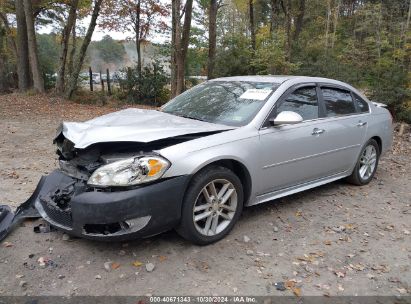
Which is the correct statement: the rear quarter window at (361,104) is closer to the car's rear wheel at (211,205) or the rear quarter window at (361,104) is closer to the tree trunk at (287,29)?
the car's rear wheel at (211,205)

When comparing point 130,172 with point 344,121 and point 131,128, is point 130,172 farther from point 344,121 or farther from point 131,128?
point 344,121

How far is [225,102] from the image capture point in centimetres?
456

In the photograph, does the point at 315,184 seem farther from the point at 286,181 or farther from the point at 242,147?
the point at 242,147

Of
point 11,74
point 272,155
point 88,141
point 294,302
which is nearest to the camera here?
point 294,302

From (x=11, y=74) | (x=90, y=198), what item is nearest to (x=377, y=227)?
(x=90, y=198)

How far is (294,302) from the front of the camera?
3.05 meters

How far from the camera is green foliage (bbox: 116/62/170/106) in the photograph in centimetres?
1738

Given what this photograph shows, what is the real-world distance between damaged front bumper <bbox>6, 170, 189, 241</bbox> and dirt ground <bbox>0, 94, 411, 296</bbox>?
12.3 inches

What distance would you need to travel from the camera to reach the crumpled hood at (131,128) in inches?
139

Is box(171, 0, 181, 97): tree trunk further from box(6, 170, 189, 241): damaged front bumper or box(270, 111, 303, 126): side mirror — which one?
box(6, 170, 189, 241): damaged front bumper

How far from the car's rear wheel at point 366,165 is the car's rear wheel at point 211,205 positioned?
2485 millimetres

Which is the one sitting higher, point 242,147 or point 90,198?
point 242,147

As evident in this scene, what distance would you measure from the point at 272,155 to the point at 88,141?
1902 millimetres

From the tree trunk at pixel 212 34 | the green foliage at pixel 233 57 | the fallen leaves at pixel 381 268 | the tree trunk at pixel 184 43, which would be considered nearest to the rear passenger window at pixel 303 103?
the fallen leaves at pixel 381 268
